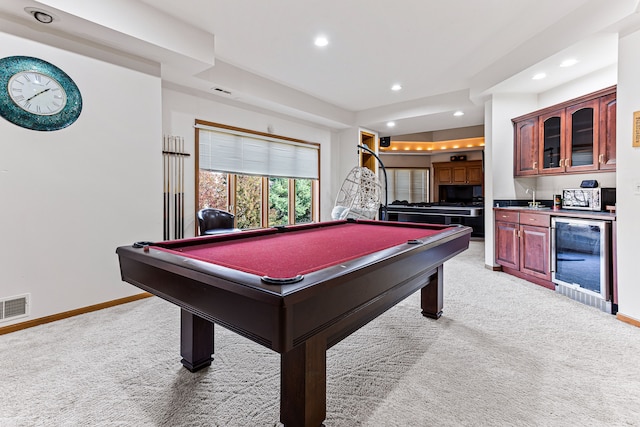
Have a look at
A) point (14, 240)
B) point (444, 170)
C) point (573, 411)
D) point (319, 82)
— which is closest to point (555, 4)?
point (319, 82)

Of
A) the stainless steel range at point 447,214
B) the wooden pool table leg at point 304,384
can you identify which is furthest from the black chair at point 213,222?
the stainless steel range at point 447,214

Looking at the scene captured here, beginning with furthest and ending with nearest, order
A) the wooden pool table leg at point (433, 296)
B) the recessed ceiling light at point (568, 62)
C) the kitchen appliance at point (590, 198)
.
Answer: the kitchen appliance at point (590, 198), the recessed ceiling light at point (568, 62), the wooden pool table leg at point (433, 296)

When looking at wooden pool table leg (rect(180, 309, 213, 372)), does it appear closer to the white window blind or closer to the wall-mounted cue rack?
the wall-mounted cue rack

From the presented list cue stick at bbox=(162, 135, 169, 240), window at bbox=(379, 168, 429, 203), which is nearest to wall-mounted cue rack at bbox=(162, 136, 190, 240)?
cue stick at bbox=(162, 135, 169, 240)

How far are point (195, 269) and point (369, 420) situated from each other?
1.09 metres

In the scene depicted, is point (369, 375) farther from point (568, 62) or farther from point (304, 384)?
point (568, 62)

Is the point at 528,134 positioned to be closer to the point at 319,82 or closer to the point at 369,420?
the point at 319,82

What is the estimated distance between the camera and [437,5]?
279 centimetres

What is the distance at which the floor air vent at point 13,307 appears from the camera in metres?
2.40

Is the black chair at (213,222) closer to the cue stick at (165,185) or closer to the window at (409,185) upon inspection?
the cue stick at (165,185)

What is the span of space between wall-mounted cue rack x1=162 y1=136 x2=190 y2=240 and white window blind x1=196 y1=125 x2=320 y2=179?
357mm

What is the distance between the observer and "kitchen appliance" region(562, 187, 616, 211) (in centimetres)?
333

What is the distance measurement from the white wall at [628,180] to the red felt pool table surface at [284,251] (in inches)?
69.6

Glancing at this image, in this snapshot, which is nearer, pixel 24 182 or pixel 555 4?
pixel 24 182
